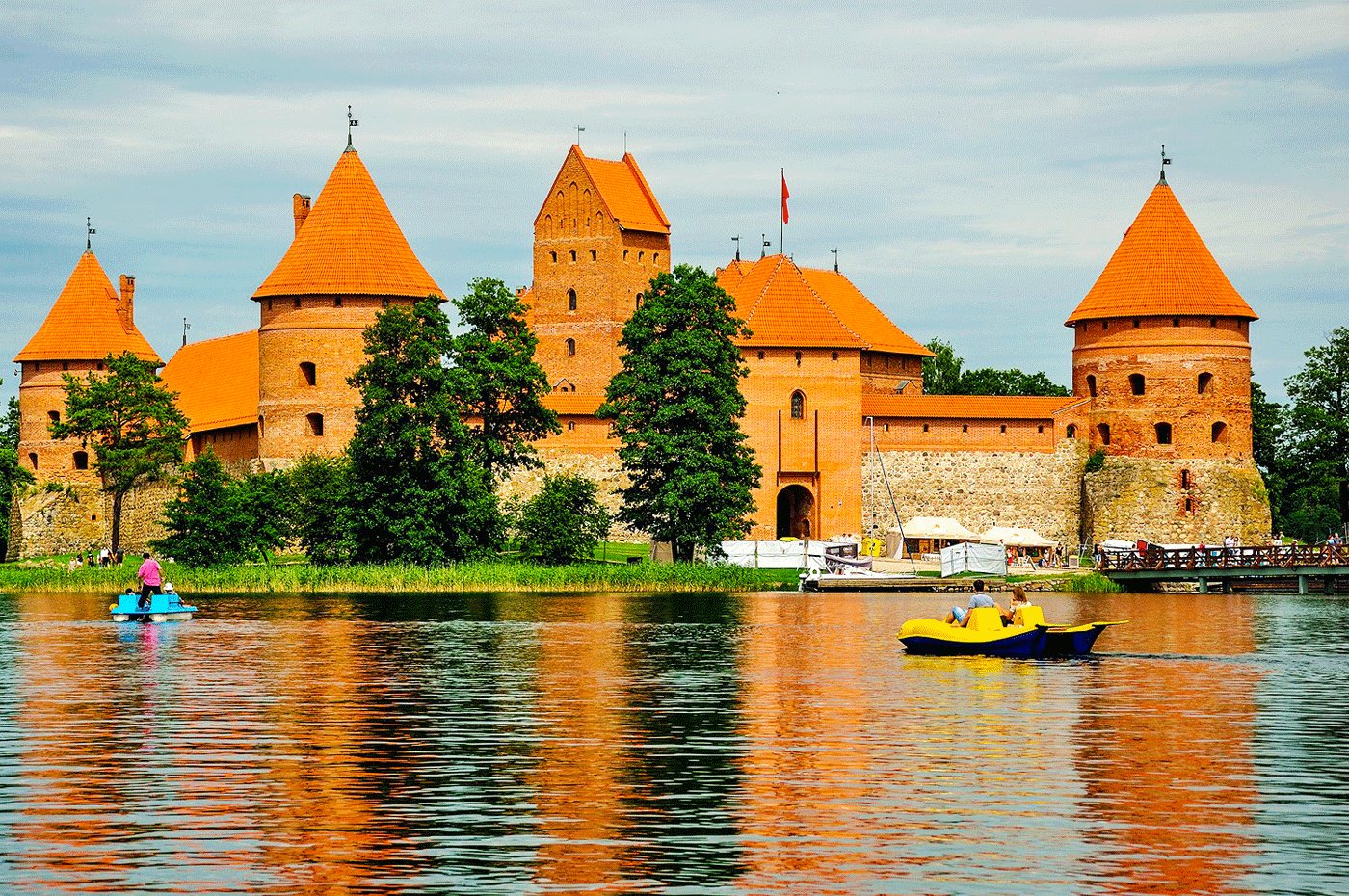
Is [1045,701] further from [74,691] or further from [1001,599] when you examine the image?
[1001,599]

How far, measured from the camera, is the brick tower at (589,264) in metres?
68.0

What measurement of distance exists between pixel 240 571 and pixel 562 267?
2418 cm

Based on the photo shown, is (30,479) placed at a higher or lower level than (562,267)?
lower

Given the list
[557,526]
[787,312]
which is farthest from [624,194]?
[557,526]

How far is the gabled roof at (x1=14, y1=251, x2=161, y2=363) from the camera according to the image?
67.8 meters

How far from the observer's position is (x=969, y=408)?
62844 mm

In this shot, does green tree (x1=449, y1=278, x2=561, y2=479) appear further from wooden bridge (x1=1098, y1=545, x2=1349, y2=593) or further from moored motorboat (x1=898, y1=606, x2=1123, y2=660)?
moored motorboat (x1=898, y1=606, x2=1123, y2=660)

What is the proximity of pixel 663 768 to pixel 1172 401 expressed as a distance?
46465 millimetres

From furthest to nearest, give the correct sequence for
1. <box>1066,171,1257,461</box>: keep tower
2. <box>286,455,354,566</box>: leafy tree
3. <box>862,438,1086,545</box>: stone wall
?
<box>862,438,1086,545</box>: stone wall, <box>1066,171,1257,461</box>: keep tower, <box>286,455,354,566</box>: leafy tree

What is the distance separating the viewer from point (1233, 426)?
200 ft

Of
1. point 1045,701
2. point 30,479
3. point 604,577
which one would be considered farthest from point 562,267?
point 1045,701

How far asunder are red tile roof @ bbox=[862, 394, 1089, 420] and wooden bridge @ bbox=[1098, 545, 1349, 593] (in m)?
9.55

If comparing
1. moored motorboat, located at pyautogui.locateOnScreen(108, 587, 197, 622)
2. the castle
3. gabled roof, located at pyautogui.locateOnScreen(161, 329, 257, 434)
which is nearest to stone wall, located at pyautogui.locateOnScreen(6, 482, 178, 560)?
the castle

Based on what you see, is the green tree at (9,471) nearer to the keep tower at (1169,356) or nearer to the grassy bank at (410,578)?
the grassy bank at (410,578)
